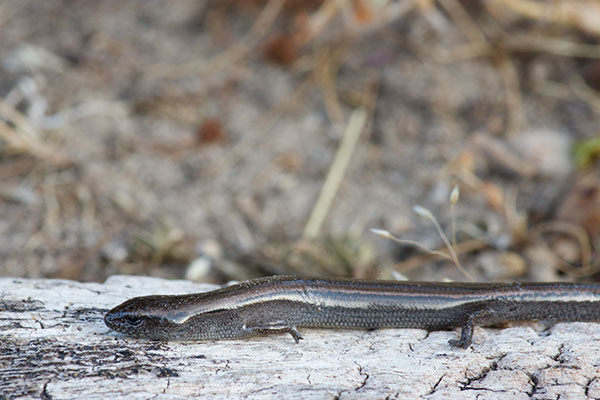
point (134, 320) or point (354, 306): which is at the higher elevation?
point (354, 306)

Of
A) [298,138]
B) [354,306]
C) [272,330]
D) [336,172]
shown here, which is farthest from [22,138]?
[354,306]

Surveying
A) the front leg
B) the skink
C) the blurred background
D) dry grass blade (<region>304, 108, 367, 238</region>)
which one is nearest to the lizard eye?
the skink

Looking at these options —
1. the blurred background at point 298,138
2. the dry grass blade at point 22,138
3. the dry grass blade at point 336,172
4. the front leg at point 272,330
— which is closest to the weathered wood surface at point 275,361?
the front leg at point 272,330

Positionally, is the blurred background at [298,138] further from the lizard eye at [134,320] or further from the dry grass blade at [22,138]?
the lizard eye at [134,320]

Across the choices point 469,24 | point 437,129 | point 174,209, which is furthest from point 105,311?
point 469,24

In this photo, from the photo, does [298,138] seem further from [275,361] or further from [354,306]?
[275,361]

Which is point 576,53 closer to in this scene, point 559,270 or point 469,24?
point 469,24
